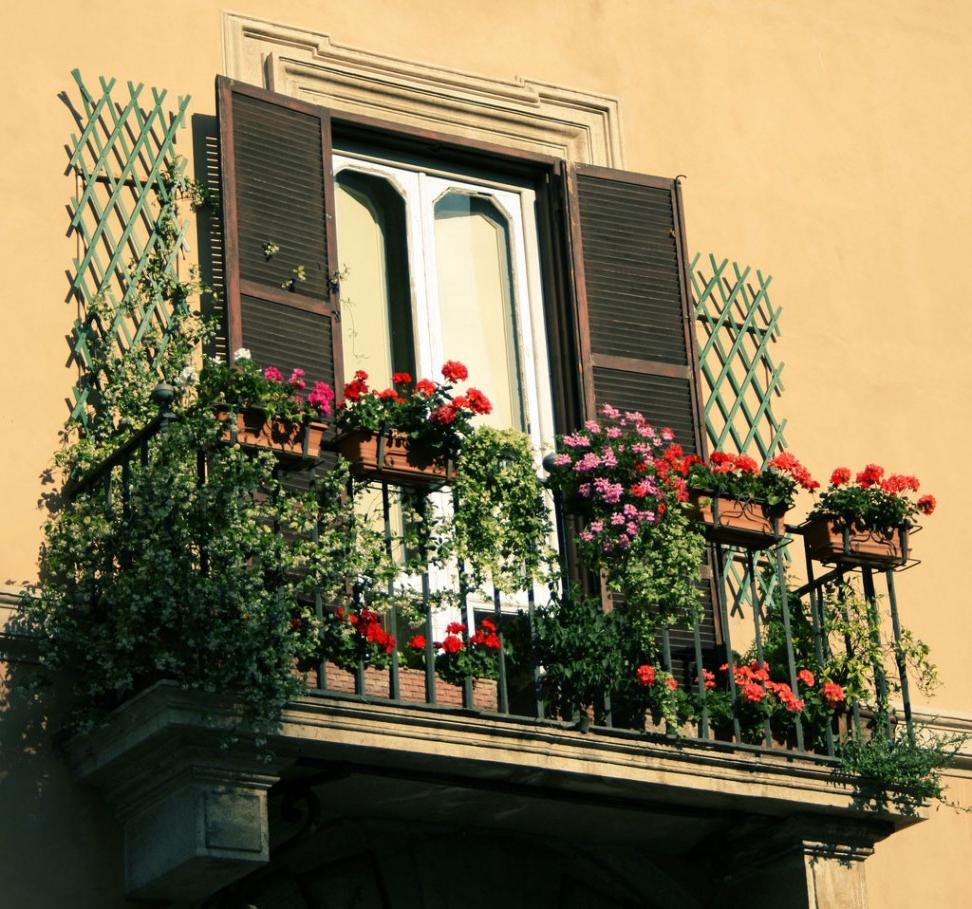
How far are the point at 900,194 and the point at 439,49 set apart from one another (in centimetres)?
224

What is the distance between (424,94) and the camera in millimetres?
9727

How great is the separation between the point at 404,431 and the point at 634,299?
71.6 inches

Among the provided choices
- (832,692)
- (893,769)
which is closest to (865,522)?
(832,692)

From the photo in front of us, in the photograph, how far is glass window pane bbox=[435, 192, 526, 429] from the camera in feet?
Result: 31.3

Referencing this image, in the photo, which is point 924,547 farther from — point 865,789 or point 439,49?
point 439,49

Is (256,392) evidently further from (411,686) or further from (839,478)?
(839,478)

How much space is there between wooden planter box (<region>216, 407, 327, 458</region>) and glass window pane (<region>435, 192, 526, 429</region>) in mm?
1569

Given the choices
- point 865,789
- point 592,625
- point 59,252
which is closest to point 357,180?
point 59,252

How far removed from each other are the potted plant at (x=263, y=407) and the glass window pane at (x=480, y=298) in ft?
5.17

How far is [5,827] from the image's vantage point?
7664 mm

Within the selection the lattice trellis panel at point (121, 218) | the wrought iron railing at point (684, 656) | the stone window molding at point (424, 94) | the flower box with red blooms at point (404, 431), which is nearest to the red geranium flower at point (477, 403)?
the flower box with red blooms at point (404, 431)

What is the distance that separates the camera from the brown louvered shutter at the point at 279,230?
877 cm

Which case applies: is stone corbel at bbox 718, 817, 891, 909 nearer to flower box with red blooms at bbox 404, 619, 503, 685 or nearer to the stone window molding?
flower box with red blooms at bbox 404, 619, 503, 685

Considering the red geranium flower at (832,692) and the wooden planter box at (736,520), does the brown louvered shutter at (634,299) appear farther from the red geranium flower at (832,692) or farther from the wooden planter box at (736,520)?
the red geranium flower at (832,692)
